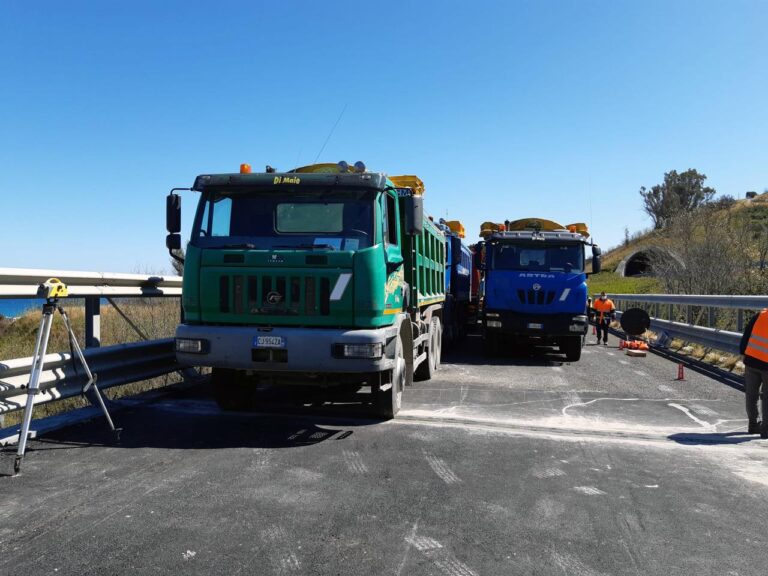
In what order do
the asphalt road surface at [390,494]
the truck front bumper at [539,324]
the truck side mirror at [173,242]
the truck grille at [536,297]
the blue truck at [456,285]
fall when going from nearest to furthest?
1. the asphalt road surface at [390,494]
2. the truck side mirror at [173,242]
3. the truck front bumper at [539,324]
4. the truck grille at [536,297]
5. the blue truck at [456,285]

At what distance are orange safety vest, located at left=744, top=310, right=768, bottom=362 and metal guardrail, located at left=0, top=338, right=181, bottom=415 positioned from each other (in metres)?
7.07

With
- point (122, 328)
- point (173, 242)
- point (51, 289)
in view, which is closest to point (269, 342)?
point (173, 242)

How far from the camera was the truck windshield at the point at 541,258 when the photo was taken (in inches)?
527

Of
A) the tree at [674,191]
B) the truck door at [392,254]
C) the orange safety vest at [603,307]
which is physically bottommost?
the orange safety vest at [603,307]

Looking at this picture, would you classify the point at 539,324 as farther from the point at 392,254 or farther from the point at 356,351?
the point at 356,351

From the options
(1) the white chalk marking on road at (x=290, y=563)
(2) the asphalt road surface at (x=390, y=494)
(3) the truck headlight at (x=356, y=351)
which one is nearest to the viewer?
(1) the white chalk marking on road at (x=290, y=563)

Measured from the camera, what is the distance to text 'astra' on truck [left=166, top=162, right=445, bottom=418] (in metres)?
6.11

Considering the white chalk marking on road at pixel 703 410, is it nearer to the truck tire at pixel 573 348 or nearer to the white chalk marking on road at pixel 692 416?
the white chalk marking on road at pixel 692 416

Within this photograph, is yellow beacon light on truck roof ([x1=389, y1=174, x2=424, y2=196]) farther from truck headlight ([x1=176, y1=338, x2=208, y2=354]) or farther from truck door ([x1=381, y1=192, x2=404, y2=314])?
truck headlight ([x1=176, y1=338, x2=208, y2=354])

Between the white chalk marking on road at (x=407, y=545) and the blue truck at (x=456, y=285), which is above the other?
the blue truck at (x=456, y=285)

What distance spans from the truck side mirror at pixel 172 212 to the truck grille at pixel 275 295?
40.3 inches

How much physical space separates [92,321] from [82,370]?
867 mm

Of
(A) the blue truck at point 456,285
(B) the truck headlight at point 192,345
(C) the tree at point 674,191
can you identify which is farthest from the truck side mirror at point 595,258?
(C) the tree at point 674,191

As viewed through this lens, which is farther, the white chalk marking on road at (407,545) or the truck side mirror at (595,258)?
the truck side mirror at (595,258)
